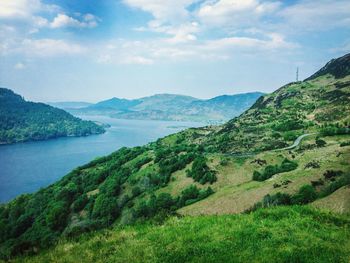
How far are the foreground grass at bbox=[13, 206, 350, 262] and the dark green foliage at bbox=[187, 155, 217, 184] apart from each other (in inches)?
2664

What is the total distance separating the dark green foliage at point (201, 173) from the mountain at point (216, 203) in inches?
12.1

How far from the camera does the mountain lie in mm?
12883

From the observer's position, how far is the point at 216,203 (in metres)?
55.3

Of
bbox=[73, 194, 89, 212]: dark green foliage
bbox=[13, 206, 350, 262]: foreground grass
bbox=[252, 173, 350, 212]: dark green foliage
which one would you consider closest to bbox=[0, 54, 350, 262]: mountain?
bbox=[13, 206, 350, 262]: foreground grass

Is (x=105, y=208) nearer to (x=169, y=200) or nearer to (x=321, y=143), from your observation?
(x=169, y=200)

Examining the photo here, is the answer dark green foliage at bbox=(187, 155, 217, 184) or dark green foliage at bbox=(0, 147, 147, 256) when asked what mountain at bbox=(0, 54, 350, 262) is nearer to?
dark green foliage at bbox=(187, 155, 217, 184)

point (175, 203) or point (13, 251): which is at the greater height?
point (13, 251)

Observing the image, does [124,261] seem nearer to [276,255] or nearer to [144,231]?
[144,231]

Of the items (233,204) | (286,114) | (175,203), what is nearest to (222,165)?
(175,203)

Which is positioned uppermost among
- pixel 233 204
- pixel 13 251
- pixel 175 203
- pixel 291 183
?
pixel 13 251

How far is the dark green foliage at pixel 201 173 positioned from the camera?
8306 cm

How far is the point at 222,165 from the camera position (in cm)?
8944

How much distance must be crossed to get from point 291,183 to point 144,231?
39327 millimetres

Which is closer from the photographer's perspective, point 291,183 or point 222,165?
point 291,183
